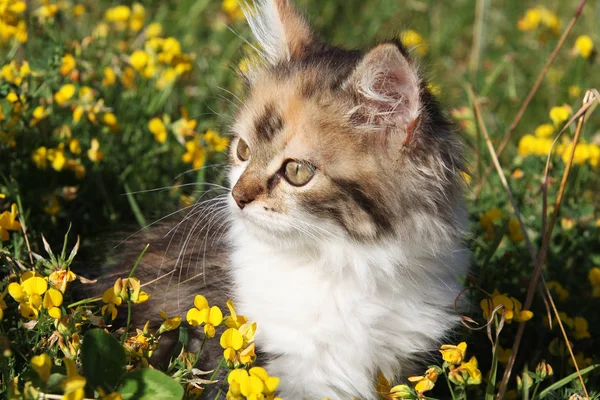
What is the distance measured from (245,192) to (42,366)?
0.77 m

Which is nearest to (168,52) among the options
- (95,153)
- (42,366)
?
(95,153)

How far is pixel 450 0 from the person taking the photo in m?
5.19

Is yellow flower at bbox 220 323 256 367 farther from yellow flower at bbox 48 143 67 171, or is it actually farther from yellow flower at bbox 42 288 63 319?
yellow flower at bbox 48 143 67 171

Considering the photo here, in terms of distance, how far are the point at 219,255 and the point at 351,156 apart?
2.08 feet

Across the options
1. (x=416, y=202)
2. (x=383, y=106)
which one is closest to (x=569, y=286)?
(x=416, y=202)

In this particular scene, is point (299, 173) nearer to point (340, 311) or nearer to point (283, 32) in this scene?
point (340, 311)

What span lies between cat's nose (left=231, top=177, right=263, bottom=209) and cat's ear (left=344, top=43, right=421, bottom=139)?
0.35 meters

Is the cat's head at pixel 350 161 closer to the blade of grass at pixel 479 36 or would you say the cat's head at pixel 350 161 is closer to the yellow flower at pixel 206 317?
the yellow flower at pixel 206 317

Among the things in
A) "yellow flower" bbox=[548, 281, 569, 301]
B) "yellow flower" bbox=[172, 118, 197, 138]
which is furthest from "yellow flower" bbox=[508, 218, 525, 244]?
"yellow flower" bbox=[172, 118, 197, 138]

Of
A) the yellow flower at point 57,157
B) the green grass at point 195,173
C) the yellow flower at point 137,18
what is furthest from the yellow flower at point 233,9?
the yellow flower at point 57,157

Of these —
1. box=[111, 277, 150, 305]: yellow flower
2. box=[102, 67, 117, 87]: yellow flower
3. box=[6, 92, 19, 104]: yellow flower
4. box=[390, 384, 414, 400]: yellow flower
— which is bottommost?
box=[390, 384, 414, 400]: yellow flower

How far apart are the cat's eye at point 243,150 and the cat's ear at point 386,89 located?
14.4 inches

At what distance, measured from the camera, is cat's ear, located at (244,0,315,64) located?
2441mm

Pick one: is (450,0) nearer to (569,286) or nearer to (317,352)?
(569,286)
